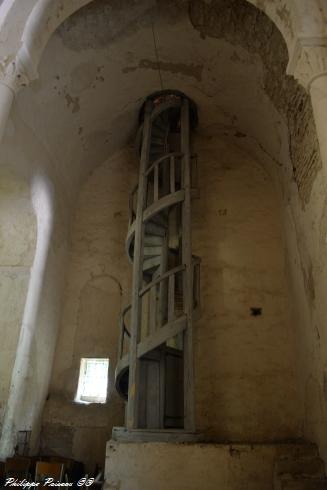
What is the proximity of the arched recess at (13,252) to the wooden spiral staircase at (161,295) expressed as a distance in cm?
136

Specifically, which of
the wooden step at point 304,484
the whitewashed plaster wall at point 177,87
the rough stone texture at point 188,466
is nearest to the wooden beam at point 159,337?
the rough stone texture at point 188,466

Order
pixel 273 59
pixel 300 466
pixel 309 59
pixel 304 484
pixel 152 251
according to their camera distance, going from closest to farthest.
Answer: pixel 309 59, pixel 304 484, pixel 300 466, pixel 273 59, pixel 152 251

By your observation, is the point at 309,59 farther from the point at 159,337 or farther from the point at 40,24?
the point at 159,337

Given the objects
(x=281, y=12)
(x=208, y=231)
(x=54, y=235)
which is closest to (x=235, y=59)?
(x=281, y=12)

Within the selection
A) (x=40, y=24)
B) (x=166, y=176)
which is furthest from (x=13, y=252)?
(x=40, y=24)

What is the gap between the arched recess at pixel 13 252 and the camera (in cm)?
504

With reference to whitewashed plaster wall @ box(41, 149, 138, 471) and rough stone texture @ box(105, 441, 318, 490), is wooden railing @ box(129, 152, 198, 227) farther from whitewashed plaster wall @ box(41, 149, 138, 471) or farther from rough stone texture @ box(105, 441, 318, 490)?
rough stone texture @ box(105, 441, 318, 490)

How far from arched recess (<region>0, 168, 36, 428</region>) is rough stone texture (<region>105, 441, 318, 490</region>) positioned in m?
1.96

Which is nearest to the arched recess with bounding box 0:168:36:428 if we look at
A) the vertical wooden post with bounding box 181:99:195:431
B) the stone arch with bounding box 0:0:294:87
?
the stone arch with bounding box 0:0:294:87

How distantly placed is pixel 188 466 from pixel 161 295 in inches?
80.7

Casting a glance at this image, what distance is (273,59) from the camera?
16.7 feet

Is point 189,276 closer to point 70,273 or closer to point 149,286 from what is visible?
point 149,286

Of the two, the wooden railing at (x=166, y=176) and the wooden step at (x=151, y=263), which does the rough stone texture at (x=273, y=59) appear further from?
the wooden step at (x=151, y=263)

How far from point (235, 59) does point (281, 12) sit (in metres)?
1.97
